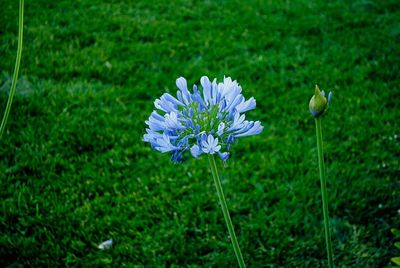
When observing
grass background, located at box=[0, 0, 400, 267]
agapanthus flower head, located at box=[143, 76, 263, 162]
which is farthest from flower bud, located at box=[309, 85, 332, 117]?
grass background, located at box=[0, 0, 400, 267]

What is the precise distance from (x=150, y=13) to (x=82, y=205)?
9.62ft

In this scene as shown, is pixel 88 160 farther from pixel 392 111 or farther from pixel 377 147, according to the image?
pixel 392 111

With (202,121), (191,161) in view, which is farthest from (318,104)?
(191,161)

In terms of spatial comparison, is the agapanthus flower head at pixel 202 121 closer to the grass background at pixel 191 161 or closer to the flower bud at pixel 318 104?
the flower bud at pixel 318 104

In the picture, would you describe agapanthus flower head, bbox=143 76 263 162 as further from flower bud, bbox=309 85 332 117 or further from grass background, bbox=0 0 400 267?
grass background, bbox=0 0 400 267

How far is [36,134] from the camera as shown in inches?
140

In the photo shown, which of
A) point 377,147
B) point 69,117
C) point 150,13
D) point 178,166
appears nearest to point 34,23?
point 150,13

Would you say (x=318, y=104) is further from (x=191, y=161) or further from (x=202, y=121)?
(x=191, y=161)

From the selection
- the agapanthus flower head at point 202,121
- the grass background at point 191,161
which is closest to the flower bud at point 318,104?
the agapanthus flower head at point 202,121

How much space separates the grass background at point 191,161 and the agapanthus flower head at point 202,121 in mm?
1420

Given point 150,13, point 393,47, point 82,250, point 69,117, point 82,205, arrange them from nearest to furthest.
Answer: point 82,250
point 82,205
point 69,117
point 393,47
point 150,13

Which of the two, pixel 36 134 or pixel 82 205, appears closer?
pixel 82 205

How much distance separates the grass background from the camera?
282cm

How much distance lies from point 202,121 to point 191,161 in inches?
77.9
